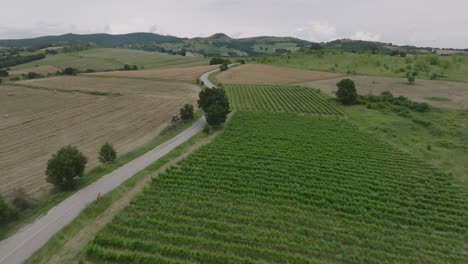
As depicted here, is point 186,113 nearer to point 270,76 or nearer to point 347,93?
point 347,93

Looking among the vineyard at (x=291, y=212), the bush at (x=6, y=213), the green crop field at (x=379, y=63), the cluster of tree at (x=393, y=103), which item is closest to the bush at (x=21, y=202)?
the bush at (x=6, y=213)

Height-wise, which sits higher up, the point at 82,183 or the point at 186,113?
the point at 186,113

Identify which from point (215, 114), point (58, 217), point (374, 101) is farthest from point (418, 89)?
point (58, 217)

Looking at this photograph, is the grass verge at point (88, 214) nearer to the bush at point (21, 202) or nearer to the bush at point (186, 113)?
the bush at point (21, 202)

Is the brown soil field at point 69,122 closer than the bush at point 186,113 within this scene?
Yes

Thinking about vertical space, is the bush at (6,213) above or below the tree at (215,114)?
below

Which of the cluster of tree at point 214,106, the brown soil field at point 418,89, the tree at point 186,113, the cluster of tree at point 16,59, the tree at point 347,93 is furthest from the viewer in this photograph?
the cluster of tree at point 16,59

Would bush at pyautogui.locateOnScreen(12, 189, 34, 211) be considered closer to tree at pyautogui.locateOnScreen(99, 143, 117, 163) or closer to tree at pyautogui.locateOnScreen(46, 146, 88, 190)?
tree at pyautogui.locateOnScreen(46, 146, 88, 190)
